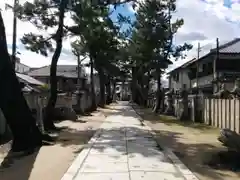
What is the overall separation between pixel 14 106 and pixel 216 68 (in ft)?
93.9

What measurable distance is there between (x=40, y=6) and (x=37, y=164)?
495 inches

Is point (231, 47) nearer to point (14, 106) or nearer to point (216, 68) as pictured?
point (216, 68)

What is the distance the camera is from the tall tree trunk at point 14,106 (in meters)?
13.1

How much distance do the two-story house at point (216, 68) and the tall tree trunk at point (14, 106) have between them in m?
19.4

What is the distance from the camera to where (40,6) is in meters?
21.4

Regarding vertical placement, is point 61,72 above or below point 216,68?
above

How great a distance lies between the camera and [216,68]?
127ft

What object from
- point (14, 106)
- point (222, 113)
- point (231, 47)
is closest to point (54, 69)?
point (14, 106)

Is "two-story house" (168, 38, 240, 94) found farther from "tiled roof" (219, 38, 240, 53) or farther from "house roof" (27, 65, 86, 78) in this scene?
"house roof" (27, 65, 86, 78)

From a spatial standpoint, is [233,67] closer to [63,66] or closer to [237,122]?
[237,122]

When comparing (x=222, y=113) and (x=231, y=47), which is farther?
(x=231, y=47)

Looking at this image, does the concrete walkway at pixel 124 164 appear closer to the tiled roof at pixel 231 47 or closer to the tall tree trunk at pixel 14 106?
the tall tree trunk at pixel 14 106

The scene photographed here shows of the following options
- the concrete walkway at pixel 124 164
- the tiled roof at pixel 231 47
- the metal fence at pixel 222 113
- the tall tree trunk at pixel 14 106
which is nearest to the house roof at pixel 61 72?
the tiled roof at pixel 231 47

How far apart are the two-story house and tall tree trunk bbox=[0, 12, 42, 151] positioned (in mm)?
19357
